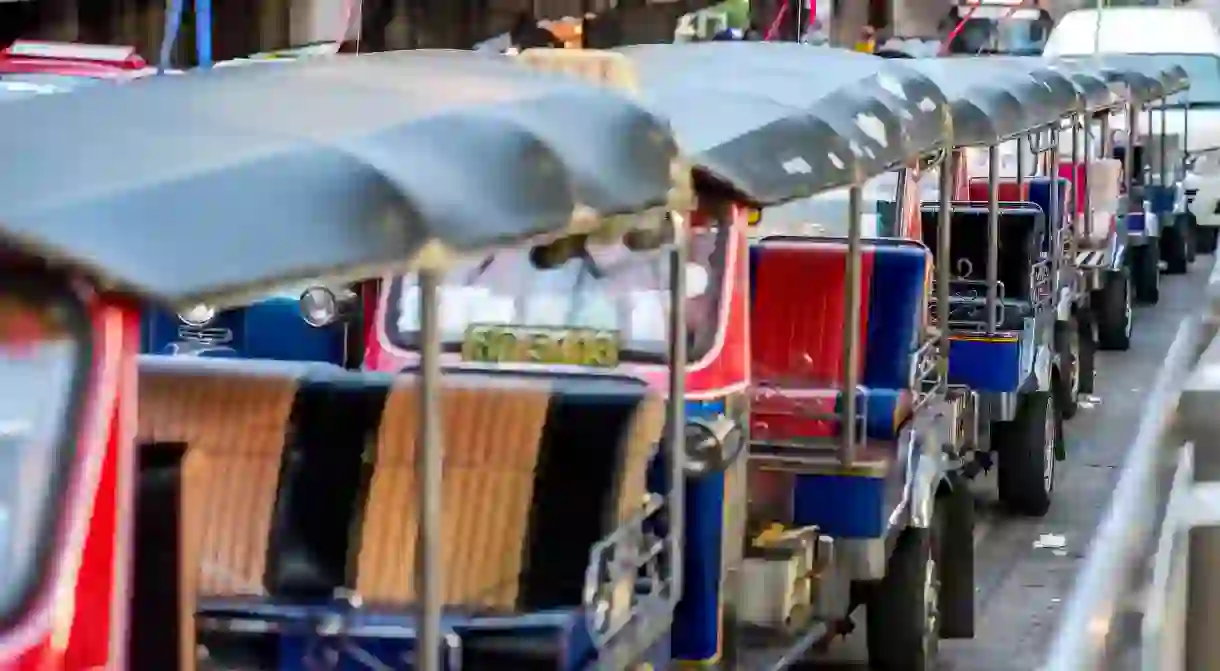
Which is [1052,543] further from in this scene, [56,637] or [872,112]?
[56,637]

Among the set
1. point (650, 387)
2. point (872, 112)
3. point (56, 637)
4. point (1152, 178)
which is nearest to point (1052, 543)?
point (872, 112)

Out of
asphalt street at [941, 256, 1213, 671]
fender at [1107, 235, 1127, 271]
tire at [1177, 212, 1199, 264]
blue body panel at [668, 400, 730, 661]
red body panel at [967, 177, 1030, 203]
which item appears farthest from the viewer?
tire at [1177, 212, 1199, 264]

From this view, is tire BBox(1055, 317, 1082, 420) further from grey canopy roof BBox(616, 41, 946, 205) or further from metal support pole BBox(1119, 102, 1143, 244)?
grey canopy roof BBox(616, 41, 946, 205)

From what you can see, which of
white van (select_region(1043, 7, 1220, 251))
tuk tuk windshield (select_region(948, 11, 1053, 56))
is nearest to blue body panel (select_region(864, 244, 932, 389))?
white van (select_region(1043, 7, 1220, 251))

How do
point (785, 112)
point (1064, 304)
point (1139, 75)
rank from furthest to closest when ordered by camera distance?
point (1139, 75) < point (1064, 304) < point (785, 112)

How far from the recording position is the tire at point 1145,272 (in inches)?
696

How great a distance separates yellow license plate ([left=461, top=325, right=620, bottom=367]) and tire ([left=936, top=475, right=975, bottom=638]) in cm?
215

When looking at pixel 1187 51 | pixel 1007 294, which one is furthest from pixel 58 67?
pixel 1187 51

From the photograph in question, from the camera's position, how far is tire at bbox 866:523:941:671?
279 inches

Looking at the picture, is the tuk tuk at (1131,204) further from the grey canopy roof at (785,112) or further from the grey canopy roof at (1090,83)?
the grey canopy roof at (785,112)

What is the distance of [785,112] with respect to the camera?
5.86m

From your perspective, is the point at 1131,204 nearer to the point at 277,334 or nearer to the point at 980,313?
the point at 980,313

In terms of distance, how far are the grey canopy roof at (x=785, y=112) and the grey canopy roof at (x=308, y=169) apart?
0.75 metres

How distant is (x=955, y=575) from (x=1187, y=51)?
15.2 m
